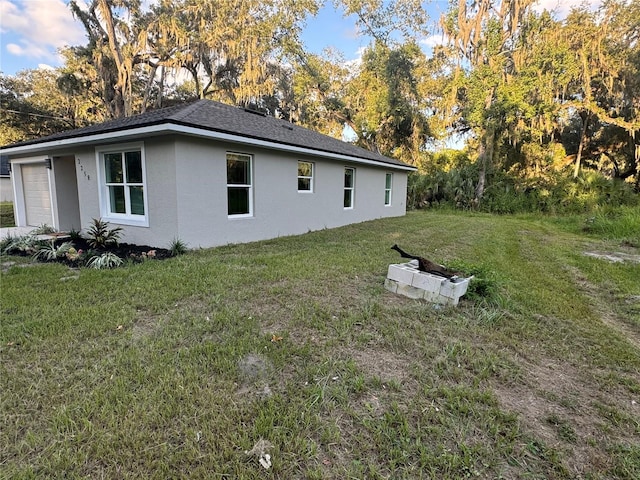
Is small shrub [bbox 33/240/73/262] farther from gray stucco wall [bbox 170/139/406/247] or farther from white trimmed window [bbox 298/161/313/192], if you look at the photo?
white trimmed window [bbox 298/161/313/192]

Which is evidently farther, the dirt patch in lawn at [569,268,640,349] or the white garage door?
the white garage door

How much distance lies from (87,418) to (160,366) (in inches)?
22.4

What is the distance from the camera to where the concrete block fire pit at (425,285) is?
12.5 feet

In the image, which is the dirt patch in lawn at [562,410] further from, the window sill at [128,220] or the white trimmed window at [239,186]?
the window sill at [128,220]

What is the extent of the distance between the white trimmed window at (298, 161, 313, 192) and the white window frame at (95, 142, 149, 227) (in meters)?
4.06

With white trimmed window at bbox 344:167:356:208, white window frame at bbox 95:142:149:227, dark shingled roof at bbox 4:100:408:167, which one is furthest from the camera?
white trimmed window at bbox 344:167:356:208

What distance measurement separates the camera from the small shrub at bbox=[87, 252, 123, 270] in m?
5.39

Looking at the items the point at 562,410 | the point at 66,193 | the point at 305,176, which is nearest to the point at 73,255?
the point at 66,193

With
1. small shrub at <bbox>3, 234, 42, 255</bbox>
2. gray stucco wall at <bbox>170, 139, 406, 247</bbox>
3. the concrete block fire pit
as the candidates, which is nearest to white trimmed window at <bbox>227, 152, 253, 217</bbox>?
gray stucco wall at <bbox>170, 139, 406, 247</bbox>

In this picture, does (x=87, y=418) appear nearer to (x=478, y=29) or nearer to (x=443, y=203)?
(x=443, y=203)

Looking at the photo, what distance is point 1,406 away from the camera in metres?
2.10

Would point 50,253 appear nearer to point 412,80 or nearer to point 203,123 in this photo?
point 203,123

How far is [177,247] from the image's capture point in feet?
20.9

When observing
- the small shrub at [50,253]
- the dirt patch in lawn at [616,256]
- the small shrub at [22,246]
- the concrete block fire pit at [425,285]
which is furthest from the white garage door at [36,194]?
the dirt patch in lawn at [616,256]
